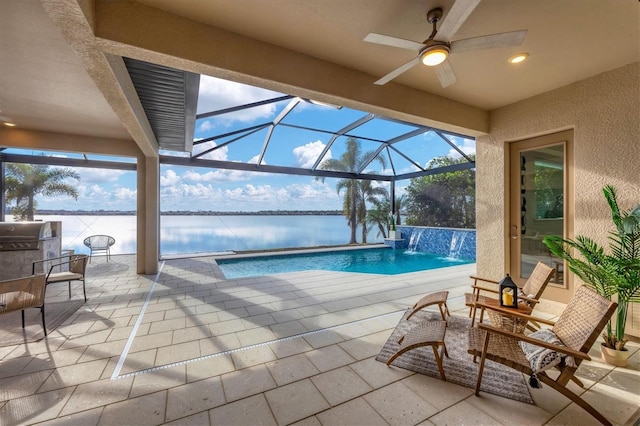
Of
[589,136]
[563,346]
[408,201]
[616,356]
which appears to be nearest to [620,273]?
[616,356]

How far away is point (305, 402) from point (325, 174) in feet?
27.6

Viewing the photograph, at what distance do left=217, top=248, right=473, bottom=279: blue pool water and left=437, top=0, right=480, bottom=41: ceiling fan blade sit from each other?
611 cm

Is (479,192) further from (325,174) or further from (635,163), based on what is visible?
(325,174)

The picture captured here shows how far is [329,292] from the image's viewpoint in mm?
A: 4402

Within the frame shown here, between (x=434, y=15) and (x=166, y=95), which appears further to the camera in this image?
(x=166, y=95)

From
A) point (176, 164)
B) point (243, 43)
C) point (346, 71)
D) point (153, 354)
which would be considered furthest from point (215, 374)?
point (176, 164)

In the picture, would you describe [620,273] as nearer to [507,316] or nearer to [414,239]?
[507,316]

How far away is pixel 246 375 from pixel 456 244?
9.41 metres

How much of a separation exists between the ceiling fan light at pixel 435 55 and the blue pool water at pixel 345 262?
5876mm

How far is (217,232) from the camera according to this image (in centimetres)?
1145

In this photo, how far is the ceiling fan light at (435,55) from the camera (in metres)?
2.20

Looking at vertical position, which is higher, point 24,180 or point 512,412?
point 24,180

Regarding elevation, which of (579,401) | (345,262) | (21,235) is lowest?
(345,262)

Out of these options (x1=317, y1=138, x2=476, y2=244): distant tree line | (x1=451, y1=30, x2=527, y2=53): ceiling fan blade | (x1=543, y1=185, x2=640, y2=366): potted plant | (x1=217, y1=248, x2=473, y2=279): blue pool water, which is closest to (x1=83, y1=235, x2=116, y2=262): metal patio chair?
(x1=217, y1=248, x2=473, y2=279): blue pool water
